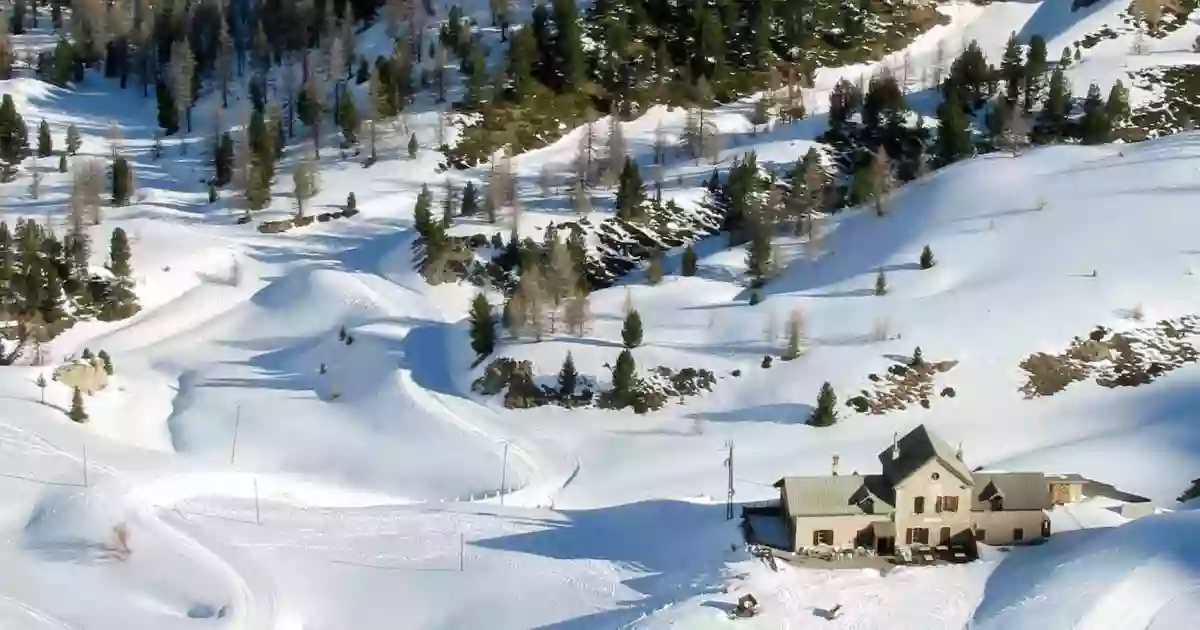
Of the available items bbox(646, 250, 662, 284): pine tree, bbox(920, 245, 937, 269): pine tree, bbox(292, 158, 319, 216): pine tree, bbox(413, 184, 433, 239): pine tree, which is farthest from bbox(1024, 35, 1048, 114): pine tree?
bbox(292, 158, 319, 216): pine tree

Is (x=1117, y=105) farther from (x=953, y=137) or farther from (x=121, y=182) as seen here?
(x=121, y=182)

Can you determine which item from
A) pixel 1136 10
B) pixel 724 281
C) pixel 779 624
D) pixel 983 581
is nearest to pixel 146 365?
pixel 724 281

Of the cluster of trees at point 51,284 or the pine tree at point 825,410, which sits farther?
the cluster of trees at point 51,284

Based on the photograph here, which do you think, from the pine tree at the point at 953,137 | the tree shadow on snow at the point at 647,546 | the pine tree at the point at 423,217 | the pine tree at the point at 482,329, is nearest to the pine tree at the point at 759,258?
the pine tree at the point at 482,329

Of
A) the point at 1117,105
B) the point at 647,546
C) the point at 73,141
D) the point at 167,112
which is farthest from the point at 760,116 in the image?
the point at 647,546

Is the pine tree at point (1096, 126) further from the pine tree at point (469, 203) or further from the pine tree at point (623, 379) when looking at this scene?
the pine tree at point (623, 379)

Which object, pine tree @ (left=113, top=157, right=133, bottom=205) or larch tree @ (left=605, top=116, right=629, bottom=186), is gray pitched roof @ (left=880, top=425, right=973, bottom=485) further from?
pine tree @ (left=113, top=157, right=133, bottom=205)
